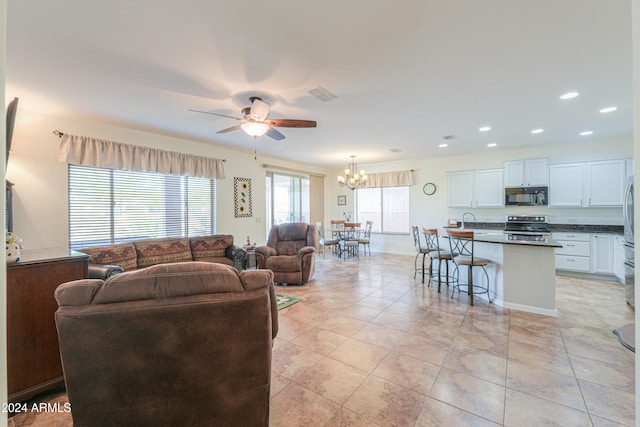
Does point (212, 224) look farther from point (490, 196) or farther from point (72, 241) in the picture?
point (490, 196)

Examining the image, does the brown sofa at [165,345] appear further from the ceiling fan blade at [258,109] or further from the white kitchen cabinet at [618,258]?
the white kitchen cabinet at [618,258]

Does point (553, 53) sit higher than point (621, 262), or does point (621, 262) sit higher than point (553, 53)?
point (553, 53)

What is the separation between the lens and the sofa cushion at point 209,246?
4.39m

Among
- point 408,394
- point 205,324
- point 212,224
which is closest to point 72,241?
point 212,224

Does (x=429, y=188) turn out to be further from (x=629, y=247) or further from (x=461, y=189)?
(x=629, y=247)

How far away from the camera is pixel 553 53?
2162 millimetres

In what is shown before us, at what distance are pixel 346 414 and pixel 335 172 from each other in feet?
23.9

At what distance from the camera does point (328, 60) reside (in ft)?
7.34

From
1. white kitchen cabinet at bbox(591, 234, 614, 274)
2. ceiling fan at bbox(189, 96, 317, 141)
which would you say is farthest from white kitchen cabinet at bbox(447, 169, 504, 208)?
ceiling fan at bbox(189, 96, 317, 141)

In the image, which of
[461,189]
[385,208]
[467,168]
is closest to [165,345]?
[461,189]

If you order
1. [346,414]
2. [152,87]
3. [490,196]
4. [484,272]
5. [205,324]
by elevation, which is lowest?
[346,414]

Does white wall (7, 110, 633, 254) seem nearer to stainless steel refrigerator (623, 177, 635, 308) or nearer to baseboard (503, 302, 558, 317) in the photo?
stainless steel refrigerator (623, 177, 635, 308)

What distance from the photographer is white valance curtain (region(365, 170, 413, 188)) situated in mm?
6959

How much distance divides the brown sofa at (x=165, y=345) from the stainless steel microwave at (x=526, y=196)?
6083mm
